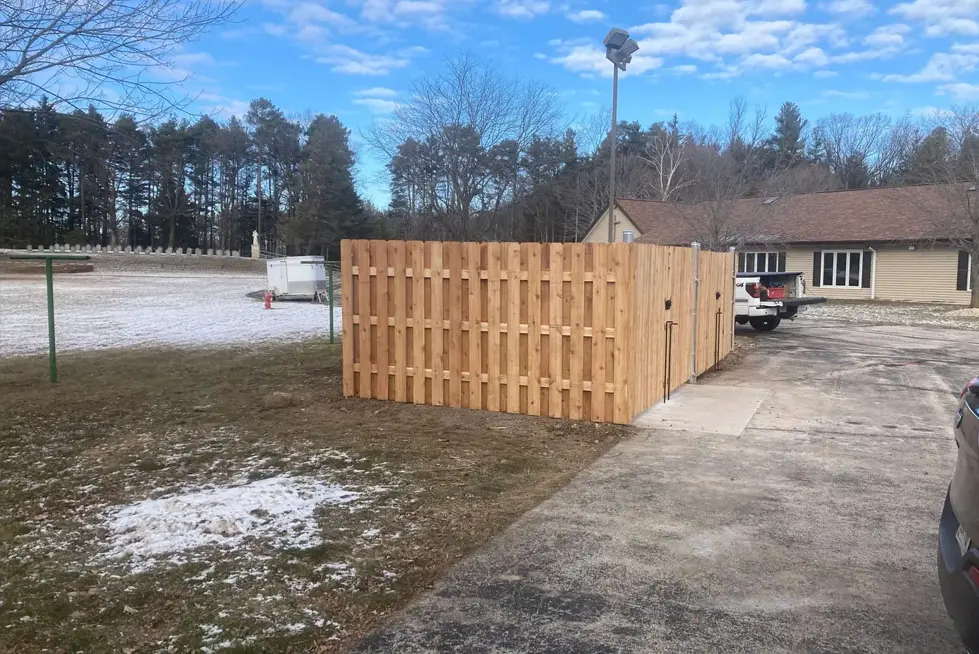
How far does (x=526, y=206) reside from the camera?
50.2 m

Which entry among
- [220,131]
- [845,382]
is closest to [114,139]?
[845,382]

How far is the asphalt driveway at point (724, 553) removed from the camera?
3.16 m

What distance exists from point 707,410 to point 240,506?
5.29 m

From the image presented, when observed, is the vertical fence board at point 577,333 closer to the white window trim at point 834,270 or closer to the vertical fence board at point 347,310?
the vertical fence board at point 347,310

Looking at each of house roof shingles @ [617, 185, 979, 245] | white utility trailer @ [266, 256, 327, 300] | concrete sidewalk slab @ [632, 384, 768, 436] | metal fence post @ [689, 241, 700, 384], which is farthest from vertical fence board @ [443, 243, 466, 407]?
house roof shingles @ [617, 185, 979, 245]

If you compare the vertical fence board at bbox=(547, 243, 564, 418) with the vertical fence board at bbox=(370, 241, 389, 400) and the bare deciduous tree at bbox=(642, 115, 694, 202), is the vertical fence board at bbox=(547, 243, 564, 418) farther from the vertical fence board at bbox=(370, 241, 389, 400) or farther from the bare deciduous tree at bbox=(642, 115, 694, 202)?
the bare deciduous tree at bbox=(642, 115, 694, 202)

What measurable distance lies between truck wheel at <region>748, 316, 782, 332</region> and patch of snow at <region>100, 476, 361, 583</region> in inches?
558

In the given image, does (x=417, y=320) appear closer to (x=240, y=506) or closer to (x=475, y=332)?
(x=475, y=332)

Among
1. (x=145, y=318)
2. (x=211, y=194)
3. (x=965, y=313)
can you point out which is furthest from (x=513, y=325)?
(x=211, y=194)

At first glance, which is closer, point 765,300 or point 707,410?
point 707,410

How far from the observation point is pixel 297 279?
26.1m

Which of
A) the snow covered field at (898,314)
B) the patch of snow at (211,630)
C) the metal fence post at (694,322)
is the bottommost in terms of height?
the patch of snow at (211,630)

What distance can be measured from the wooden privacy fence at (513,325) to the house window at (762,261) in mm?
26836

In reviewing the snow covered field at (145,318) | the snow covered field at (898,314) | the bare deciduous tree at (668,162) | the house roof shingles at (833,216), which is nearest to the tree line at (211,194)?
the bare deciduous tree at (668,162)
